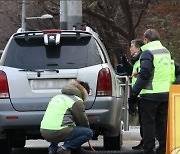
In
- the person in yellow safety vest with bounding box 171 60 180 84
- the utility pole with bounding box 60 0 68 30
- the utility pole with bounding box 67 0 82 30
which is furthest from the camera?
the utility pole with bounding box 60 0 68 30

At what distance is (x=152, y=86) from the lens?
8.55 meters

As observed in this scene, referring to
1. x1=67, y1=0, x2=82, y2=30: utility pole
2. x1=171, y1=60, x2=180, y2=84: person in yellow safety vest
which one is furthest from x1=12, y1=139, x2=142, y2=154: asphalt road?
x1=67, y1=0, x2=82, y2=30: utility pole

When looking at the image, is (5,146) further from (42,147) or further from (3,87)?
(42,147)

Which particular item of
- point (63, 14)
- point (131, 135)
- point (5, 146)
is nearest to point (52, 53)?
point (5, 146)

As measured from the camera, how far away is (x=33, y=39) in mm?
9070

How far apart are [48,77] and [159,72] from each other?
1476 millimetres

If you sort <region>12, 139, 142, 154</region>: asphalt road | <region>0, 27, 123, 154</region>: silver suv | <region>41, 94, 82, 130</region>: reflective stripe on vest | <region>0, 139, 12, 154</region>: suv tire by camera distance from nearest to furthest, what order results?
<region>41, 94, 82, 130</region>: reflective stripe on vest → <region>0, 27, 123, 154</region>: silver suv → <region>0, 139, 12, 154</region>: suv tire → <region>12, 139, 142, 154</region>: asphalt road

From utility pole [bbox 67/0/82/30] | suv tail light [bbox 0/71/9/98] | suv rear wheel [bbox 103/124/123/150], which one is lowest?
suv rear wheel [bbox 103/124/123/150]

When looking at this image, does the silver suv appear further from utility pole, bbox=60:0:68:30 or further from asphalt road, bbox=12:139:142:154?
utility pole, bbox=60:0:68:30

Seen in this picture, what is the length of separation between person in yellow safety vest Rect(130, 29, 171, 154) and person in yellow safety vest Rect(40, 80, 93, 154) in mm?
753

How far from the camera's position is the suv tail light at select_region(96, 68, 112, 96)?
28.3 ft

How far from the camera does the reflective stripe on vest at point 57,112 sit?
8203 mm

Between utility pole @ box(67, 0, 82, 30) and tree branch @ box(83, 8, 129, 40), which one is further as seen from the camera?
tree branch @ box(83, 8, 129, 40)

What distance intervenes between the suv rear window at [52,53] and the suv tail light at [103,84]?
255mm
